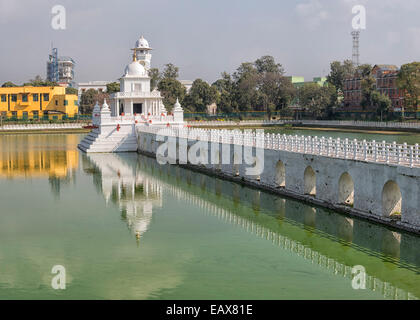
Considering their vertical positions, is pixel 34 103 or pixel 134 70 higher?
pixel 134 70

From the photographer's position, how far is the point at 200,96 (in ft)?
372

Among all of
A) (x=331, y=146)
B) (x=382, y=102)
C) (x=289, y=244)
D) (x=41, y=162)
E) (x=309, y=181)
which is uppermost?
(x=382, y=102)

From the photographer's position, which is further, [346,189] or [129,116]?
[129,116]

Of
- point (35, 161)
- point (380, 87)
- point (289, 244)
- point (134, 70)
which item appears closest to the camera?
point (289, 244)

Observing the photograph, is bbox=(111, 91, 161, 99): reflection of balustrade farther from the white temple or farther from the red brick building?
the red brick building

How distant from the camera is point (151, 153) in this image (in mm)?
51625

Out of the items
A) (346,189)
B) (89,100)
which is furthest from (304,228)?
(89,100)

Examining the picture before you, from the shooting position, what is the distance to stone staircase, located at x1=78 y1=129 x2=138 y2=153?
5566cm

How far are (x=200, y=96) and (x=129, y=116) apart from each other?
56255 mm

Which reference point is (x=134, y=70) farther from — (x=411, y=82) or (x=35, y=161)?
(x=411, y=82)

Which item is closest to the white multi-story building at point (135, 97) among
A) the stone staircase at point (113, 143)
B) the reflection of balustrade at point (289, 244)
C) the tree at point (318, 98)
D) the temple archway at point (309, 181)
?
the stone staircase at point (113, 143)
